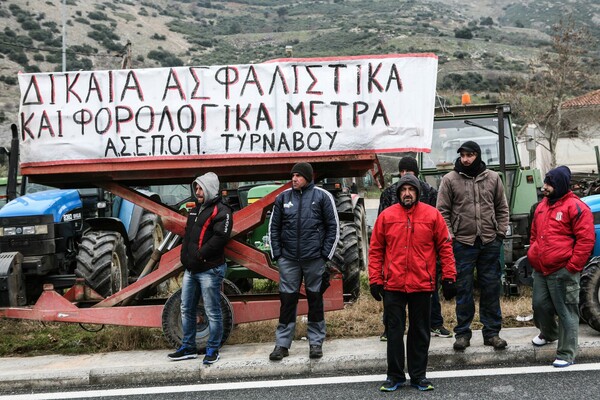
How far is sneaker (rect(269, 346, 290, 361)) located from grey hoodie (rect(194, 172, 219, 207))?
1549 mm

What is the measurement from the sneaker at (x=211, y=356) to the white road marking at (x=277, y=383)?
1.17 feet

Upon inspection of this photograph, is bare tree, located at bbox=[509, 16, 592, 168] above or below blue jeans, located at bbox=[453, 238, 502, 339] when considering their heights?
above

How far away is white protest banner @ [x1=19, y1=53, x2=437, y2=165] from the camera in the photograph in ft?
23.1

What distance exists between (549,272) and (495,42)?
87417 millimetres

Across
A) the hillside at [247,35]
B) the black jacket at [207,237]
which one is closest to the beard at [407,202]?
the black jacket at [207,237]

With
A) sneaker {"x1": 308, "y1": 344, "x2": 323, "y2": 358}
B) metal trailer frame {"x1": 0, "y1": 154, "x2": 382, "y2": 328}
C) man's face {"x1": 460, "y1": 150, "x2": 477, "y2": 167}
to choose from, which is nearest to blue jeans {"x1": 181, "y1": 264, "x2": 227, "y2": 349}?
metal trailer frame {"x1": 0, "y1": 154, "x2": 382, "y2": 328}

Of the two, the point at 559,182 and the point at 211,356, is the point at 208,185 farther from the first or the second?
the point at 559,182

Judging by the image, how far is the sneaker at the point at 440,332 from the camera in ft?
23.6

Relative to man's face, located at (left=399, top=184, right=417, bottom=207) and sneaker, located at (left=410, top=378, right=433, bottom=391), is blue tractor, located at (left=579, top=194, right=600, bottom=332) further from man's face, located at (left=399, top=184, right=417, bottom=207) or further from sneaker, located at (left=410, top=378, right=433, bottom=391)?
man's face, located at (left=399, top=184, right=417, bottom=207)

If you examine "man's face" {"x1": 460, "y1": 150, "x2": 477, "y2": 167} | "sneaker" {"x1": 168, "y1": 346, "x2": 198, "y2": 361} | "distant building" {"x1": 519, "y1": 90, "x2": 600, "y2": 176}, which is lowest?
"sneaker" {"x1": 168, "y1": 346, "x2": 198, "y2": 361}

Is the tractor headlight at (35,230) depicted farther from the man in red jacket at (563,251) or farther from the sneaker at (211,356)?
the man in red jacket at (563,251)

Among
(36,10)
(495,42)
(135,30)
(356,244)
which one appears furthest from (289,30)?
(356,244)

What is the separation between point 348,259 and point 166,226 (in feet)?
8.15

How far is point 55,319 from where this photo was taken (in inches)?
283
